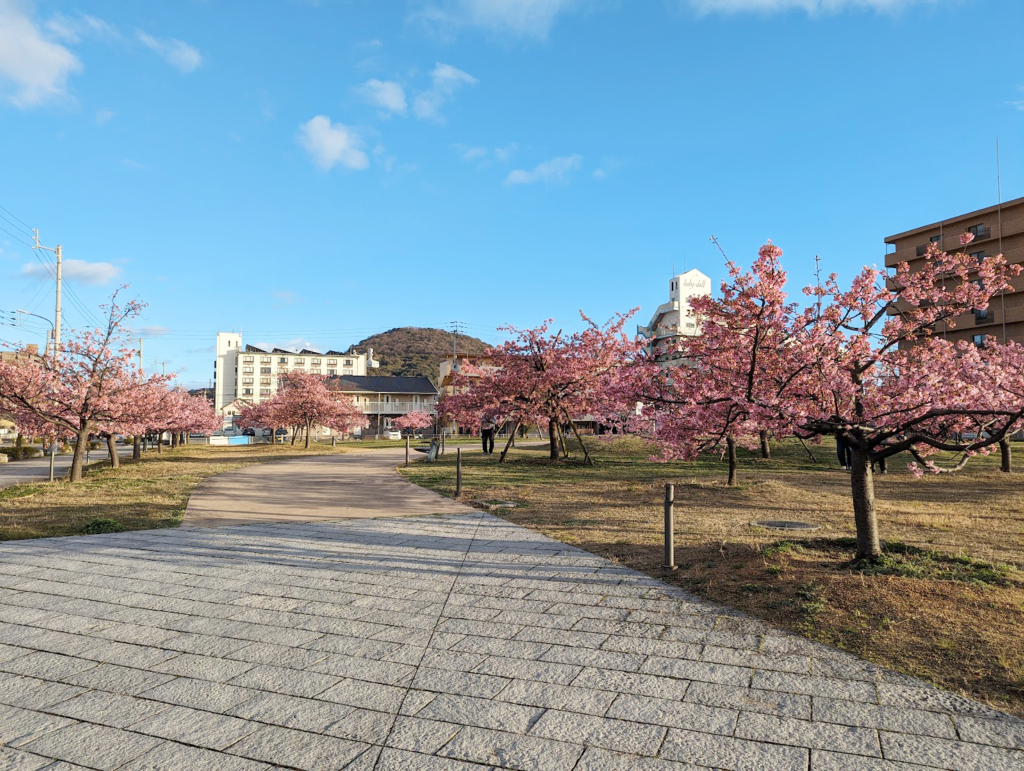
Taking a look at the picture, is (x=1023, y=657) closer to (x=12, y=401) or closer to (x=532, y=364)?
(x=532, y=364)

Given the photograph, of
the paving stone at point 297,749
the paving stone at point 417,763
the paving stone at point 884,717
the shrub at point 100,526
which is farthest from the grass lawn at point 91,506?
the paving stone at point 884,717

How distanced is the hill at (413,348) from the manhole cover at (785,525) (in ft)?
343

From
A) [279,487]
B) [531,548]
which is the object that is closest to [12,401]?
[279,487]

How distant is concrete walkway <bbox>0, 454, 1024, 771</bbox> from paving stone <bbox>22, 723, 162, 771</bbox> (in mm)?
12

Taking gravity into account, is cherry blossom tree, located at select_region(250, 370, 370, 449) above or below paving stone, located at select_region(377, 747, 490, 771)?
above

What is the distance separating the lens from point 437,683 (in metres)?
3.60

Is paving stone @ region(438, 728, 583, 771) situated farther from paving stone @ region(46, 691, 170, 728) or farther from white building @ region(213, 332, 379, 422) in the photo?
white building @ region(213, 332, 379, 422)

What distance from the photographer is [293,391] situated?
41.9 m

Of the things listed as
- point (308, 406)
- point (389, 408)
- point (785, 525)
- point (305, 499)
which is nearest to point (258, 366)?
point (389, 408)

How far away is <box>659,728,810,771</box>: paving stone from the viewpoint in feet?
8.86

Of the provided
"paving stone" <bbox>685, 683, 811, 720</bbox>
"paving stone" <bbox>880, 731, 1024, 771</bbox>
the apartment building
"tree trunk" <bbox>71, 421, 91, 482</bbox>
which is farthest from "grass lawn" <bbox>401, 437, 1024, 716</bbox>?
the apartment building

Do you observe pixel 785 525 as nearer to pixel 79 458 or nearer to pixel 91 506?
pixel 91 506

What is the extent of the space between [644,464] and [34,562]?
1770 centimetres

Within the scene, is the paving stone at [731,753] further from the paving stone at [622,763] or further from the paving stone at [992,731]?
the paving stone at [992,731]
